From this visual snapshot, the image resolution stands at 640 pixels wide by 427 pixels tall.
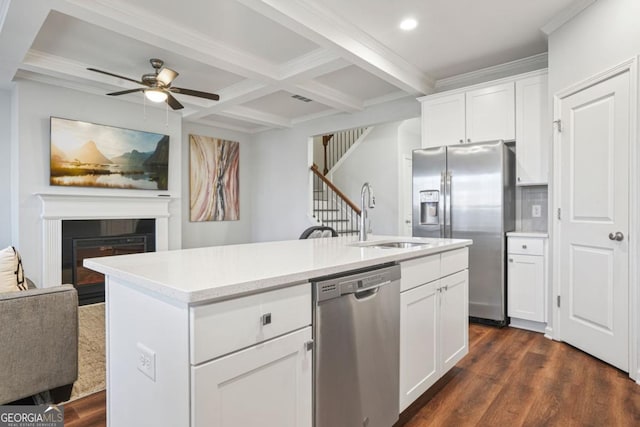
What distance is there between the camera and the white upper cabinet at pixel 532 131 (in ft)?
11.1

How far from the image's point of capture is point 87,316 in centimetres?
380

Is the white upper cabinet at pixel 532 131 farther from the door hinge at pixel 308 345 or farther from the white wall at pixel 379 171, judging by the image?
the door hinge at pixel 308 345

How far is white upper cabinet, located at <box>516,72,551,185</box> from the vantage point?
133 inches

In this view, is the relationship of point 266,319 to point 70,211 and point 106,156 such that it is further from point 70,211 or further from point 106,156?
point 106,156

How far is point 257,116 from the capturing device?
Answer: 5.72 meters

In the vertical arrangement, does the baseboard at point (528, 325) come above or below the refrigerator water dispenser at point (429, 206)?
below

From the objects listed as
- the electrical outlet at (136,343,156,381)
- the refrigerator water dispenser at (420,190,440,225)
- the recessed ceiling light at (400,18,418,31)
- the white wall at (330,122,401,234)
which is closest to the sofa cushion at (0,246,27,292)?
the electrical outlet at (136,343,156,381)

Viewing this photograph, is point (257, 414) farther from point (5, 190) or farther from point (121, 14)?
point (5, 190)

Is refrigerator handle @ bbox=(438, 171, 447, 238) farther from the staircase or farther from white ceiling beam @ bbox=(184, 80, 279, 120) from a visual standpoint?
the staircase

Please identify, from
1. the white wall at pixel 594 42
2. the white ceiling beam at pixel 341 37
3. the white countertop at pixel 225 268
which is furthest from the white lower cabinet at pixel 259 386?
the white wall at pixel 594 42

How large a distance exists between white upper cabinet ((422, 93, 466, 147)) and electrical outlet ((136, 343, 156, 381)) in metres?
3.62

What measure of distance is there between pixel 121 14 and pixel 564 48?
3.59m

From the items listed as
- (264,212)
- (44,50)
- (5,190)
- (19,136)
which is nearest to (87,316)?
(5,190)

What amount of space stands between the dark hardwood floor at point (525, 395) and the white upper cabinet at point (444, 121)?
87.8 inches
